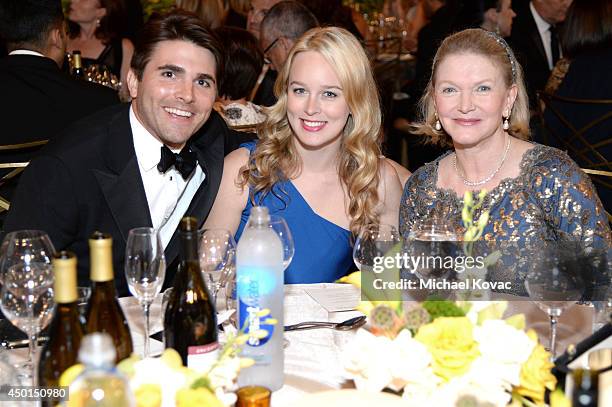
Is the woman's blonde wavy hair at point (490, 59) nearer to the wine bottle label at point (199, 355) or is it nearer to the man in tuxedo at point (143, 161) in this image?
the man in tuxedo at point (143, 161)

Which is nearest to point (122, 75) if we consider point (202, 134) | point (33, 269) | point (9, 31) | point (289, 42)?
point (289, 42)

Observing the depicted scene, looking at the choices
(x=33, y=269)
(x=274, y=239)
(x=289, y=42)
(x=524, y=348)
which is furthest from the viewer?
(x=289, y=42)

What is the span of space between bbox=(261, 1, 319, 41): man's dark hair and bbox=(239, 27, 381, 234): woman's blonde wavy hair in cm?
190

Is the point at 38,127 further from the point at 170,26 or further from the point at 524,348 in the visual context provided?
the point at 524,348

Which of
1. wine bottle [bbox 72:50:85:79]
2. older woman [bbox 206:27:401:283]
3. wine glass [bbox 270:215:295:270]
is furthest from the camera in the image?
wine bottle [bbox 72:50:85:79]

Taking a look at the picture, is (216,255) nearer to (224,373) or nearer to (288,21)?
(224,373)

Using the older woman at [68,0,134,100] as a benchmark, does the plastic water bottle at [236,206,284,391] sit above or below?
below

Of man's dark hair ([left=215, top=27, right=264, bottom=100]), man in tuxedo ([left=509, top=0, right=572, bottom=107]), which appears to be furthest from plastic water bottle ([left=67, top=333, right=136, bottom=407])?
man in tuxedo ([left=509, top=0, right=572, bottom=107])

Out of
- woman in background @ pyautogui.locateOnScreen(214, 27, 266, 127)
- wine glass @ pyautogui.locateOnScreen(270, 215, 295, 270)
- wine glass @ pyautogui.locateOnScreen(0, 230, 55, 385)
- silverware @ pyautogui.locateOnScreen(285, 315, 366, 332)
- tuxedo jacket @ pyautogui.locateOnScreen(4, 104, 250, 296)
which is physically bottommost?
silverware @ pyautogui.locateOnScreen(285, 315, 366, 332)

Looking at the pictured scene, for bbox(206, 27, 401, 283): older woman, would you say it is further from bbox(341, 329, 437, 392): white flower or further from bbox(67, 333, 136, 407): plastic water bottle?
bbox(67, 333, 136, 407): plastic water bottle

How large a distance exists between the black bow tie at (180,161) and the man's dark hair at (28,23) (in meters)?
1.43

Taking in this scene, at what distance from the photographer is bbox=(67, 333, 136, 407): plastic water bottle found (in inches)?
34.1

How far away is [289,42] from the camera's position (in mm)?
4641

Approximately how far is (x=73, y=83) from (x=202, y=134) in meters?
1.03
